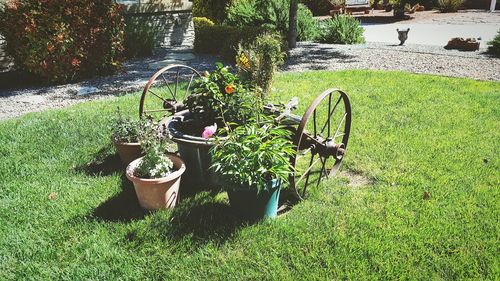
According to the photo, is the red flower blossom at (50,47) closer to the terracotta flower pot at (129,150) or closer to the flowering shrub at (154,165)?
the terracotta flower pot at (129,150)

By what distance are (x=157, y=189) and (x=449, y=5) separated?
23806mm

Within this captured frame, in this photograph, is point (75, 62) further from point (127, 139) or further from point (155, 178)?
point (155, 178)

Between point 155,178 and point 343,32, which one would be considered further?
point 343,32

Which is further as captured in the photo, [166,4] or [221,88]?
[166,4]

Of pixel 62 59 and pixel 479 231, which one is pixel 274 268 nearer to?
pixel 479 231

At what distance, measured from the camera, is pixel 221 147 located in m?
3.14

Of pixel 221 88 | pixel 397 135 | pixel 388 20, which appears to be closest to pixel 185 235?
pixel 221 88

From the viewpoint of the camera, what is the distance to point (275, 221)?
3.17m

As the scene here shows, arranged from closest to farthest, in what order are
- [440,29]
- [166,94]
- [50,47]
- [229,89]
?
[229,89]
[166,94]
[50,47]
[440,29]

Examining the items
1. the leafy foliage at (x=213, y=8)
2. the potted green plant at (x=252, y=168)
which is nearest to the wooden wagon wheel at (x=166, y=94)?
the potted green plant at (x=252, y=168)

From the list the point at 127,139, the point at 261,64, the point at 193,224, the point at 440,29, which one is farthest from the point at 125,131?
the point at 440,29

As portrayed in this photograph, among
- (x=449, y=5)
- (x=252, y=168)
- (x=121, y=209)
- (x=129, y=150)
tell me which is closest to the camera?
(x=252, y=168)

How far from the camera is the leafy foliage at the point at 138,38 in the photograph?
10.2 m

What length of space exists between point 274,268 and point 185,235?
755mm
